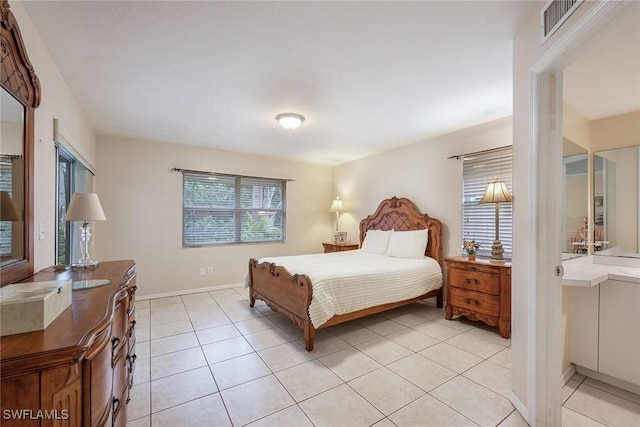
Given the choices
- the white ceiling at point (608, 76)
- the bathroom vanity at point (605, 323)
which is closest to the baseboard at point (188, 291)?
the bathroom vanity at point (605, 323)

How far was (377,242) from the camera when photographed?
14.8ft

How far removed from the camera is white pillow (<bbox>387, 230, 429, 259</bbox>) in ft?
12.9

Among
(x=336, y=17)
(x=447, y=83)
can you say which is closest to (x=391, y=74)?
(x=447, y=83)

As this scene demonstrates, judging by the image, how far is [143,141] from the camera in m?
4.24

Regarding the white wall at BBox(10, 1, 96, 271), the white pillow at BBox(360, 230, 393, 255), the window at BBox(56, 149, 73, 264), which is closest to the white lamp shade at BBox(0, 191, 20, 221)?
the white wall at BBox(10, 1, 96, 271)

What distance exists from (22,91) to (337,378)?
2.77 meters

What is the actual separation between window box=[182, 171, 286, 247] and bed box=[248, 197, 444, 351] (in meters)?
1.37

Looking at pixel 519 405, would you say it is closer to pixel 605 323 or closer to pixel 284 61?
pixel 605 323

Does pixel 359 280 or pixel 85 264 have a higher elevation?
pixel 85 264

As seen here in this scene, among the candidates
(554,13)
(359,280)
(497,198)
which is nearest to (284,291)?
(359,280)

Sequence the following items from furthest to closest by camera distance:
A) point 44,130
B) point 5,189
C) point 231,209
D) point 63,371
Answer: point 231,209
point 44,130
point 5,189
point 63,371

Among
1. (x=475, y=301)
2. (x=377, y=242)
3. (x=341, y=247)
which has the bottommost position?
(x=475, y=301)

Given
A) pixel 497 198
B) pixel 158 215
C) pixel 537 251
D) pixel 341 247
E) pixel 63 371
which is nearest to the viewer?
pixel 63 371

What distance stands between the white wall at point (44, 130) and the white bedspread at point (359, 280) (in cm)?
203
